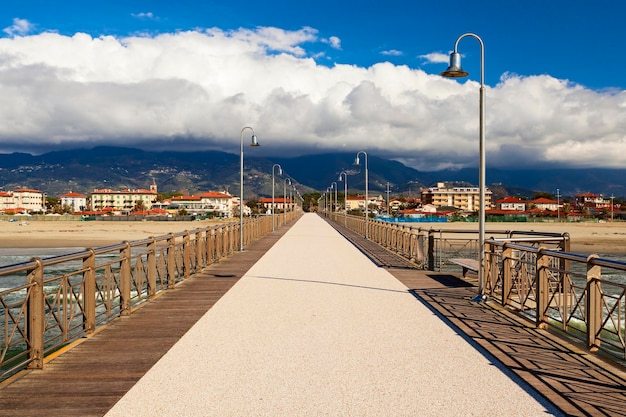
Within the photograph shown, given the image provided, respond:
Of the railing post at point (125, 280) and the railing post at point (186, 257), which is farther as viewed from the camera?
the railing post at point (186, 257)

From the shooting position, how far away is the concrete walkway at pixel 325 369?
4508 millimetres

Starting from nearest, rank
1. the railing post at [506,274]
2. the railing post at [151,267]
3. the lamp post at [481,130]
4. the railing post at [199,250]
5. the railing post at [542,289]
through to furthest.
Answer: the railing post at [542,289]
the railing post at [506,274]
the railing post at [151,267]
the lamp post at [481,130]
the railing post at [199,250]

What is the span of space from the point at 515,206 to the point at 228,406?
666ft

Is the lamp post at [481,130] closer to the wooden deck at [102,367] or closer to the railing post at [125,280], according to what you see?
the wooden deck at [102,367]

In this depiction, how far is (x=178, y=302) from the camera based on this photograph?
9797 millimetres

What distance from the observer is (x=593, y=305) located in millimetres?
5945

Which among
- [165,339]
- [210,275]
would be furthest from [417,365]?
[210,275]

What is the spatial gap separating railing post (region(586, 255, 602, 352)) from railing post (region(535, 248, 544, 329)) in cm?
144

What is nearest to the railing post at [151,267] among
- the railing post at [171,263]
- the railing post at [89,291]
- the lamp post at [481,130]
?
the railing post at [171,263]

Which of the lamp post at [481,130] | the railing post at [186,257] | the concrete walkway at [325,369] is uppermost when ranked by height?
the lamp post at [481,130]

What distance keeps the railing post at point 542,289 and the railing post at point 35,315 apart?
599 centimetres

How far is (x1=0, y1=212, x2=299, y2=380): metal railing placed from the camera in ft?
17.7

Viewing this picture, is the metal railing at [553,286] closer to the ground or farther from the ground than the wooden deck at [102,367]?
farther from the ground

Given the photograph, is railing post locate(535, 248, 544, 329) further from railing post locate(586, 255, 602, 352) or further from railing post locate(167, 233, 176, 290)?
railing post locate(167, 233, 176, 290)
